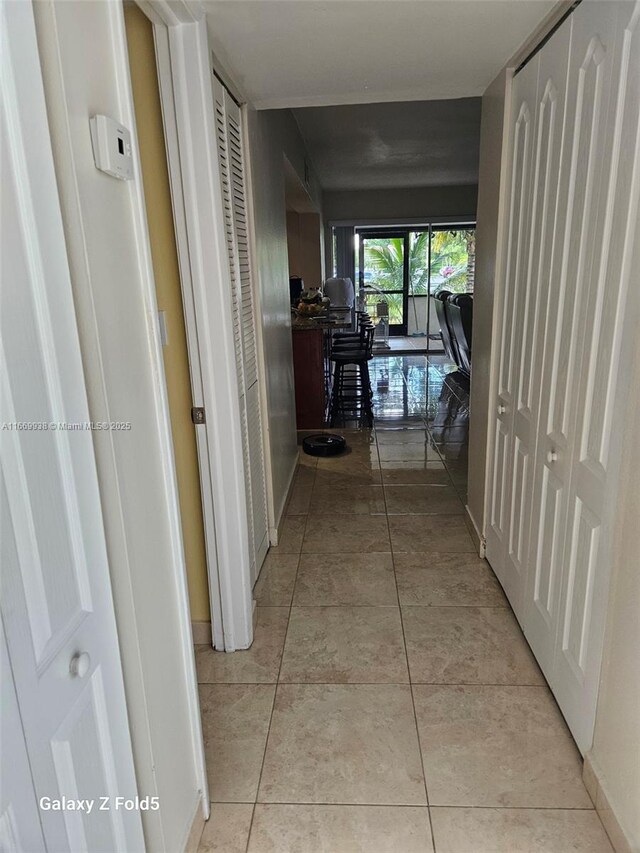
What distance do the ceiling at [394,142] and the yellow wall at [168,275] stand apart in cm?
315

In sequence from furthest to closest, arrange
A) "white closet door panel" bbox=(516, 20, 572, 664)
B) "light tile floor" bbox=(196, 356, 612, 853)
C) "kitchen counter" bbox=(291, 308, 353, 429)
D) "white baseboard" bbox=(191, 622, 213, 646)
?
"kitchen counter" bbox=(291, 308, 353, 429), "white baseboard" bbox=(191, 622, 213, 646), "white closet door panel" bbox=(516, 20, 572, 664), "light tile floor" bbox=(196, 356, 612, 853)

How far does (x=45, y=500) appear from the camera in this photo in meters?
0.81

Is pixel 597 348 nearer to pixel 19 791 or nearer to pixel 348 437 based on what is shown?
pixel 19 791

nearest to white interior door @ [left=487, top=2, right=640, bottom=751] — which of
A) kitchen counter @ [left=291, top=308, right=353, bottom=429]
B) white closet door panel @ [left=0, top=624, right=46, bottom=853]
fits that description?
white closet door panel @ [left=0, top=624, right=46, bottom=853]

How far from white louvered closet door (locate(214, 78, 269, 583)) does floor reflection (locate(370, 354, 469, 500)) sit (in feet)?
4.99

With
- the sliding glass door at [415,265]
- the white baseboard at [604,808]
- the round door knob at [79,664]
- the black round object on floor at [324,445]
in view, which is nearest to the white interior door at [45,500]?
the round door knob at [79,664]

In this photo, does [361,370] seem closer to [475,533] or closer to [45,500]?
[475,533]

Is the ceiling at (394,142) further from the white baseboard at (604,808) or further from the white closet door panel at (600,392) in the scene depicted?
the white baseboard at (604,808)

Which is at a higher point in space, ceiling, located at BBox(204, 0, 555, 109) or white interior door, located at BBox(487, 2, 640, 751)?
ceiling, located at BBox(204, 0, 555, 109)

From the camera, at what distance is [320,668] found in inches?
83.5

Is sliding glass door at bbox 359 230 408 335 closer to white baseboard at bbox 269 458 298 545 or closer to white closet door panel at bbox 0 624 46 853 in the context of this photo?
white baseboard at bbox 269 458 298 545

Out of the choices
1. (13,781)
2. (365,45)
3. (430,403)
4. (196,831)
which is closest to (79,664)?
(13,781)

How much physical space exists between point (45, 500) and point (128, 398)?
14.1 inches

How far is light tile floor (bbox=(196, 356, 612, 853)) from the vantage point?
149 centimetres
